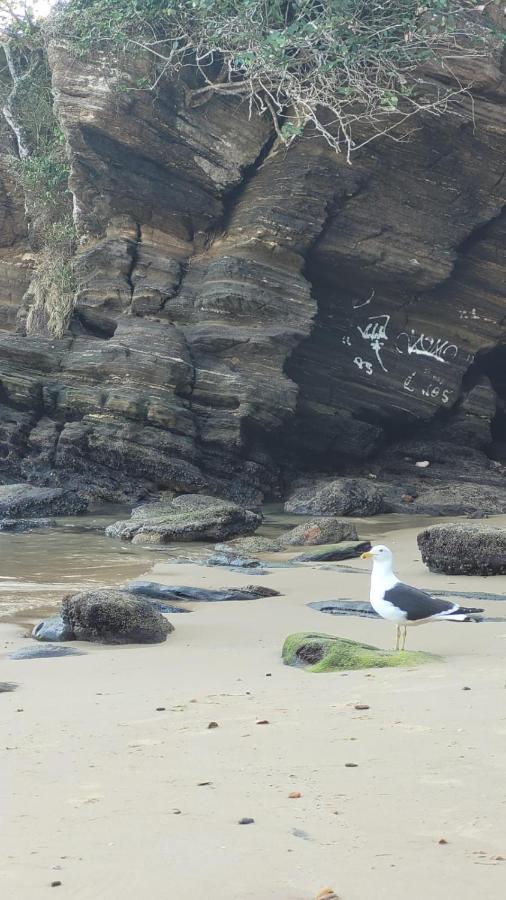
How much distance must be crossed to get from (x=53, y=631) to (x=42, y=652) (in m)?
0.63

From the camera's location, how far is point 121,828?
98.7 inches

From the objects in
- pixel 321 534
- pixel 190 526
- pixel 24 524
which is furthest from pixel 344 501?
pixel 24 524

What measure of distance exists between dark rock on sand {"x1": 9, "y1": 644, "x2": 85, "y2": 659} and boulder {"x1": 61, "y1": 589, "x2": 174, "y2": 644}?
0.31 m

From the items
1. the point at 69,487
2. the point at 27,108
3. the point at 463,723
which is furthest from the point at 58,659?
the point at 27,108

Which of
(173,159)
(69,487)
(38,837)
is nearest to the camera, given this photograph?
(38,837)

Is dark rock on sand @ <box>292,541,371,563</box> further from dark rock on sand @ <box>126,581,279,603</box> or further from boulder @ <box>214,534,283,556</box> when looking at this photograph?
dark rock on sand @ <box>126,581,279,603</box>

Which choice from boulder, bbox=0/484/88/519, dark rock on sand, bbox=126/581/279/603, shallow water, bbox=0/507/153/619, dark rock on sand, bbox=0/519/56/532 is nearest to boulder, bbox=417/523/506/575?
dark rock on sand, bbox=126/581/279/603

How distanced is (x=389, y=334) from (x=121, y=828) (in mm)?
19273

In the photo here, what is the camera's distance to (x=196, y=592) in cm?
827

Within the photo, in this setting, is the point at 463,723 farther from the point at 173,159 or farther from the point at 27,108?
the point at 27,108

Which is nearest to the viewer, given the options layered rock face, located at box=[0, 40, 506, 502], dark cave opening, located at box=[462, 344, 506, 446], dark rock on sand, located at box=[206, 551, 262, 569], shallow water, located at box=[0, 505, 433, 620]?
shallow water, located at box=[0, 505, 433, 620]

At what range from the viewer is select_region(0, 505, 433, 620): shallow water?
868 cm

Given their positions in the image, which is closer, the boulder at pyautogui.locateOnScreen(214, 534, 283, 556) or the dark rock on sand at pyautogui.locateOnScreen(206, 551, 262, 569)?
the dark rock on sand at pyautogui.locateOnScreen(206, 551, 262, 569)

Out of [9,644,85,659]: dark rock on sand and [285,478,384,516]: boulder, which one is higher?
[285,478,384,516]: boulder
